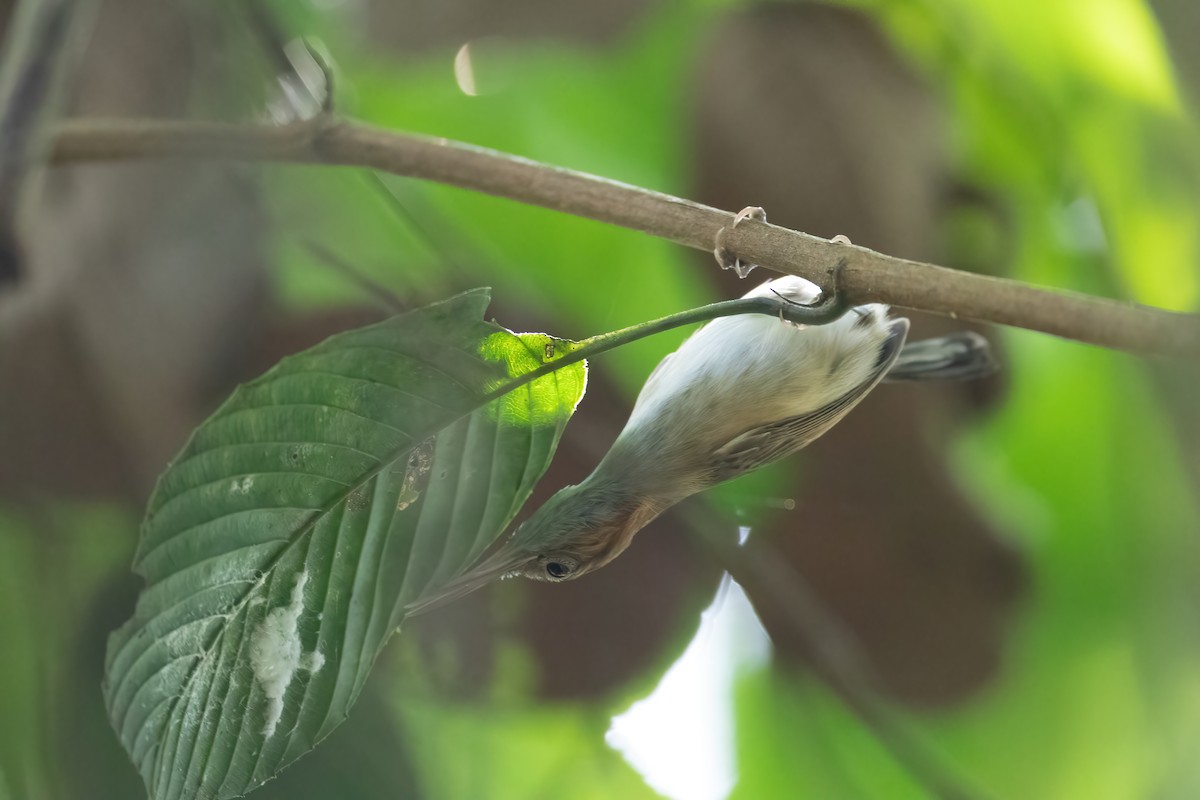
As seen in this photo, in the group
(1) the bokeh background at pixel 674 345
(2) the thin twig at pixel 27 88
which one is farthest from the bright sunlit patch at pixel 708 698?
(2) the thin twig at pixel 27 88

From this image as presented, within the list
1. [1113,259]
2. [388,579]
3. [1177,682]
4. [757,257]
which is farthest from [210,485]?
[1113,259]

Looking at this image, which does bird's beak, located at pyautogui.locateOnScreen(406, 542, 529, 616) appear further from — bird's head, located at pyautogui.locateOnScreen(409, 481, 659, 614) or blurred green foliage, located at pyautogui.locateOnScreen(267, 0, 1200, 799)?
blurred green foliage, located at pyautogui.locateOnScreen(267, 0, 1200, 799)

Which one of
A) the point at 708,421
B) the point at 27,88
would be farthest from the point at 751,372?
the point at 27,88

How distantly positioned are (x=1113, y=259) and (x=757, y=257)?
59cm

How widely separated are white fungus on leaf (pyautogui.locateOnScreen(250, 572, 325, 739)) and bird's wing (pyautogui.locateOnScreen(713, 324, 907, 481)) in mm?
181

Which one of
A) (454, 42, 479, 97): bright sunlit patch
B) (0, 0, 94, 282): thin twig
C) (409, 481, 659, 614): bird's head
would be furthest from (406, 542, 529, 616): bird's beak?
(454, 42, 479, 97): bright sunlit patch

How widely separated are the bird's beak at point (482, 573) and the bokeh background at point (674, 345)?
0.10m

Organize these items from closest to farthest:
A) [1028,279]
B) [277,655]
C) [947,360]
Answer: [277,655] → [947,360] → [1028,279]

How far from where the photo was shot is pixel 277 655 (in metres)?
0.40

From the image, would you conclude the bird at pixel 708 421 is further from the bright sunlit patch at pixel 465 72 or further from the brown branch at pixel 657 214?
the bright sunlit patch at pixel 465 72

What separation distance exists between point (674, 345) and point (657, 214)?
2.5 inches

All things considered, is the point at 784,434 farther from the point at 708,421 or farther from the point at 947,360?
the point at 947,360

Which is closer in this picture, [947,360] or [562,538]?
[562,538]

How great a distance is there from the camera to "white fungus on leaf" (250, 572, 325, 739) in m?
0.40
